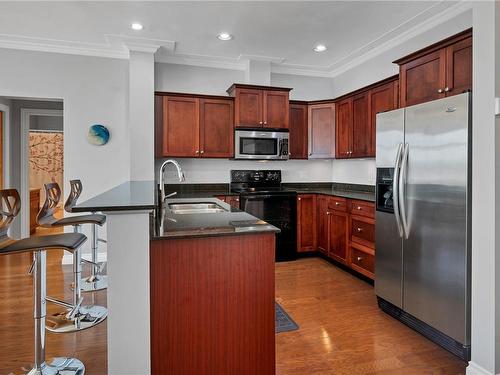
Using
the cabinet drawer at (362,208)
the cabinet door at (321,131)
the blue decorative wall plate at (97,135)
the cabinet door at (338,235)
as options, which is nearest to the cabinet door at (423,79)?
the cabinet drawer at (362,208)

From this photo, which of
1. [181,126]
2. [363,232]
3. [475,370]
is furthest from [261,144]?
[475,370]

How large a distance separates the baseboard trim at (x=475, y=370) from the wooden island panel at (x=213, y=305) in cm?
123

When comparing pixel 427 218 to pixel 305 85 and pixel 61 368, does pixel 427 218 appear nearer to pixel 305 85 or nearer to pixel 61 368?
pixel 61 368

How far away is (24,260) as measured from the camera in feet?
14.6

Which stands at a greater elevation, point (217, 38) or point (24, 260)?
point (217, 38)

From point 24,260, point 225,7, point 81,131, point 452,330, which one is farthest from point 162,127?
point 452,330

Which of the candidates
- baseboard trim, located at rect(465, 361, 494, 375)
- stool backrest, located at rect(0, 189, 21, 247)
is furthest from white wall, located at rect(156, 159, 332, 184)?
baseboard trim, located at rect(465, 361, 494, 375)

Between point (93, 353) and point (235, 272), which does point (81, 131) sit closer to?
point (93, 353)

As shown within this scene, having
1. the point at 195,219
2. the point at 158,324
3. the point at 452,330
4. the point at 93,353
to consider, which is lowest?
the point at 93,353

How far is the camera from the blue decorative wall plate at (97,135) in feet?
14.3

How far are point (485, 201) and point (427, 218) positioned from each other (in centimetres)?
55

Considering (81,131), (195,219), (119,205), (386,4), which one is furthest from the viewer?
(81,131)

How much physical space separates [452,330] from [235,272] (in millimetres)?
1626

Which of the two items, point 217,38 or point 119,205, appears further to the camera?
point 217,38
